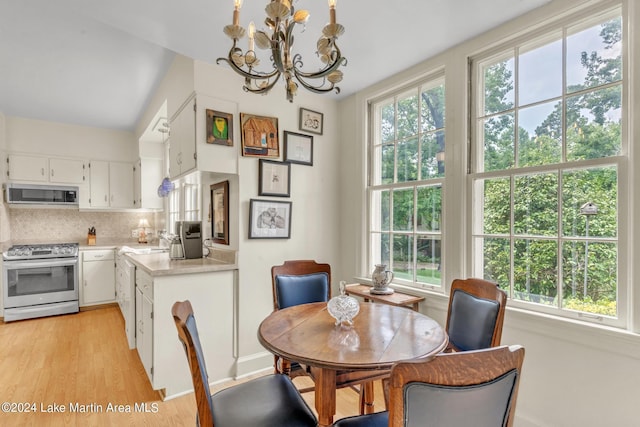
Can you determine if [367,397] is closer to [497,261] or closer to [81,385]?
[497,261]

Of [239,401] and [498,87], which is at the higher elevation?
[498,87]

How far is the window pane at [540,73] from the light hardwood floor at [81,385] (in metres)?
2.32

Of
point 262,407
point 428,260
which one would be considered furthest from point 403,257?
point 262,407

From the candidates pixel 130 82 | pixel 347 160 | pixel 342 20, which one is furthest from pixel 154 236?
pixel 342 20

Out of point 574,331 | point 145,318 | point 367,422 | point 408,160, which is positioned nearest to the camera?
point 367,422

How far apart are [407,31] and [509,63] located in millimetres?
699

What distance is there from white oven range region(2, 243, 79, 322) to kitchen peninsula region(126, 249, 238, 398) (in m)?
2.28

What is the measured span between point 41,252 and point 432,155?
4.82m

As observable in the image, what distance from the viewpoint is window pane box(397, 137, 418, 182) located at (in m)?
2.63

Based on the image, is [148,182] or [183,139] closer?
[183,139]

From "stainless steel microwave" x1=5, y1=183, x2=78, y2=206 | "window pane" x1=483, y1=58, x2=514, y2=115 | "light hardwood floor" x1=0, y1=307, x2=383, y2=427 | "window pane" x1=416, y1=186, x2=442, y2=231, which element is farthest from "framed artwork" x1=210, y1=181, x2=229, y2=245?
"stainless steel microwave" x1=5, y1=183, x2=78, y2=206

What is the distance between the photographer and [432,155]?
2484 mm

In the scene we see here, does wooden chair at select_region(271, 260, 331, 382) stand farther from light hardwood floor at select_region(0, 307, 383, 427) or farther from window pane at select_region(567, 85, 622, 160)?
window pane at select_region(567, 85, 622, 160)

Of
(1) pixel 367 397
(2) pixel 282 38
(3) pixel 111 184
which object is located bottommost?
(1) pixel 367 397
